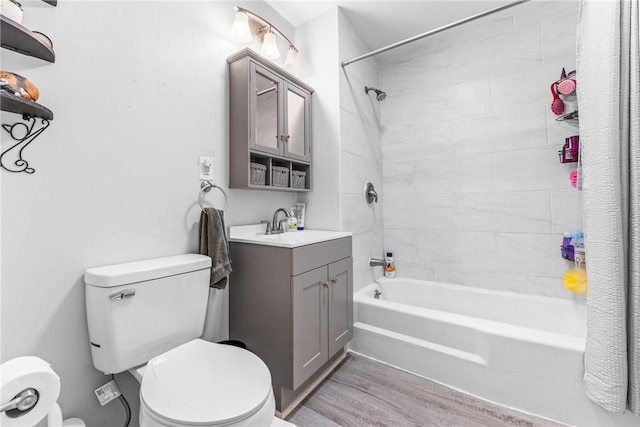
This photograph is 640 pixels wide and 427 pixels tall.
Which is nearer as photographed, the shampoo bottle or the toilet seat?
the toilet seat

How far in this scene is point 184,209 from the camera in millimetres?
1392

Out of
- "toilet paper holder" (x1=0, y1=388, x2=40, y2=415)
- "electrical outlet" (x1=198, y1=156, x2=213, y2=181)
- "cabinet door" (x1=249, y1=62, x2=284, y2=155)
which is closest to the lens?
"toilet paper holder" (x1=0, y1=388, x2=40, y2=415)

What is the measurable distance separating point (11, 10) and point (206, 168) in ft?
2.72

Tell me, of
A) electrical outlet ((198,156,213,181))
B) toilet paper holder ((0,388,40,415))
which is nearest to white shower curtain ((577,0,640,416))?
electrical outlet ((198,156,213,181))

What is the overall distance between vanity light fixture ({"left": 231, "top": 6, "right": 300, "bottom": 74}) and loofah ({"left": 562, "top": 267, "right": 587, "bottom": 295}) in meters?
2.33

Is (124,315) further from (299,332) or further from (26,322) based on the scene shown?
(299,332)

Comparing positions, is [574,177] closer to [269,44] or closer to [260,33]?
[269,44]

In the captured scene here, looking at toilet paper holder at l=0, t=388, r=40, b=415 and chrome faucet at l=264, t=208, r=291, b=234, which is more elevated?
chrome faucet at l=264, t=208, r=291, b=234

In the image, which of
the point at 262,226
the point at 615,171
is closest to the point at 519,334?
the point at 615,171

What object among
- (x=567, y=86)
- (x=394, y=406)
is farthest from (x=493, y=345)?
(x=567, y=86)

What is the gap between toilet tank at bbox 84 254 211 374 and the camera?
98 centimetres

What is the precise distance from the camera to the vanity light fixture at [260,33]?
62.9 inches

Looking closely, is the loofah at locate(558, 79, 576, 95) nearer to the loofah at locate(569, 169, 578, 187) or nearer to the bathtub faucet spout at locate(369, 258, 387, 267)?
the loofah at locate(569, 169, 578, 187)

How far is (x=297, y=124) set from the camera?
1.92 m
